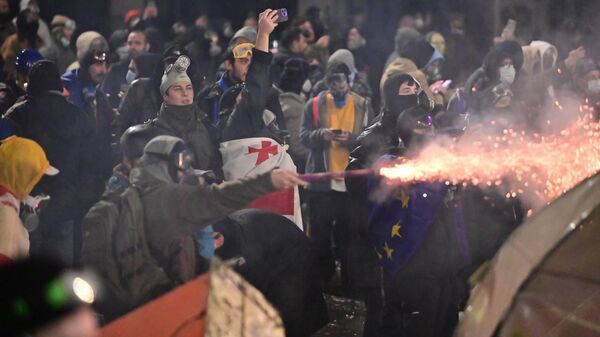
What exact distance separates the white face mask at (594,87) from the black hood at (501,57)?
845 millimetres

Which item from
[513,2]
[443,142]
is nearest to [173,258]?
[443,142]

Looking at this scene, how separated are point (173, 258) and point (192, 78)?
1.46m

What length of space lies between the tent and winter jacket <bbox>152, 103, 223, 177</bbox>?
219 cm

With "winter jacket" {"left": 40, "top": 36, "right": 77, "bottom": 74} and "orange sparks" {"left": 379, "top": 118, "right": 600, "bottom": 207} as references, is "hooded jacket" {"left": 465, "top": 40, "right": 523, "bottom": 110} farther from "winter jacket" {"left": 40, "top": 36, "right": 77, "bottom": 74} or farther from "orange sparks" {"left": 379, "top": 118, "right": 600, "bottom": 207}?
"winter jacket" {"left": 40, "top": 36, "right": 77, "bottom": 74}

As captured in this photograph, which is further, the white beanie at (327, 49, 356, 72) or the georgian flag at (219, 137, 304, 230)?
the white beanie at (327, 49, 356, 72)

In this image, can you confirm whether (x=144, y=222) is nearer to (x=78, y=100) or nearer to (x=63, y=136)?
(x=63, y=136)

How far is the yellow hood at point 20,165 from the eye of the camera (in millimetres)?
6906

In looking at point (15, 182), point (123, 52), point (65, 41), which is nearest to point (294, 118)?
point (123, 52)

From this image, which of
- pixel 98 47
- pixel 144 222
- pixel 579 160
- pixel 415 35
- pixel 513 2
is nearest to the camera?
pixel 144 222

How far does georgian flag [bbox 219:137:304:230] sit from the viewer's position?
714 centimetres

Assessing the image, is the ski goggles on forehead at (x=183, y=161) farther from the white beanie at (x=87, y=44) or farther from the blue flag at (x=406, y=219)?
the white beanie at (x=87, y=44)

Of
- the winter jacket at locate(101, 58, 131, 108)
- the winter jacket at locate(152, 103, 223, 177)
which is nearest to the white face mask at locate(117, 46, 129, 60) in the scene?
the winter jacket at locate(101, 58, 131, 108)

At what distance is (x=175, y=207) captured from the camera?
6227mm

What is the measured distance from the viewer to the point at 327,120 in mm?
9258
